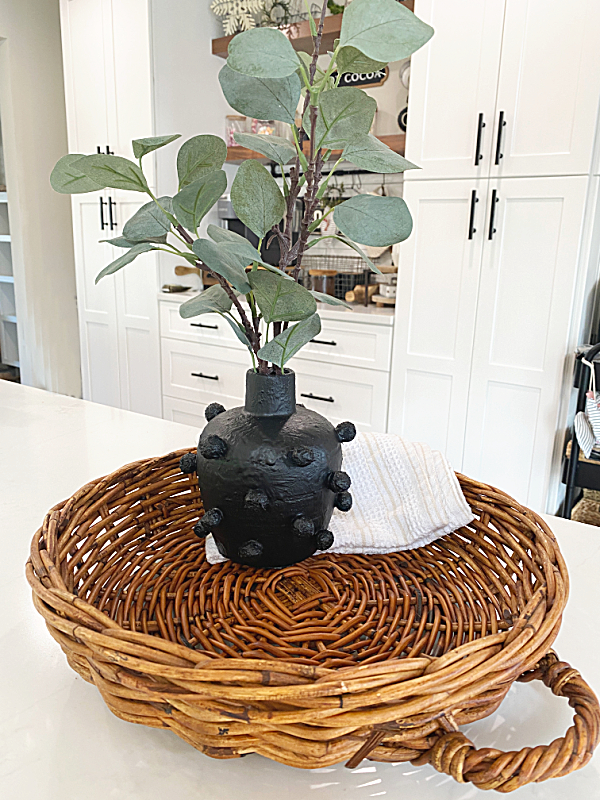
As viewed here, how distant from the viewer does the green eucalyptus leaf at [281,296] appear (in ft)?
1.76

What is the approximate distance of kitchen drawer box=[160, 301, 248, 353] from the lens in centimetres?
294

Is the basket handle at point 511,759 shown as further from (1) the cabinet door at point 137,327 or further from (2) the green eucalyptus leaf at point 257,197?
(1) the cabinet door at point 137,327

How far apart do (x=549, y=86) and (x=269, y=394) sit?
1949 mm

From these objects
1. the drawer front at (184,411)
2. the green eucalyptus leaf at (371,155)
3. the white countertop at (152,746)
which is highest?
the green eucalyptus leaf at (371,155)

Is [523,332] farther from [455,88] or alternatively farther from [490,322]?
[455,88]

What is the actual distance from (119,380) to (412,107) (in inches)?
83.6

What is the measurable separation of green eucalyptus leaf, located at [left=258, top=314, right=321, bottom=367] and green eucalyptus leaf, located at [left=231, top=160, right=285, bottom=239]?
9cm

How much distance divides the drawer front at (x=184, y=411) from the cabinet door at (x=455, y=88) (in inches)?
61.4

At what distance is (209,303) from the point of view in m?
0.61

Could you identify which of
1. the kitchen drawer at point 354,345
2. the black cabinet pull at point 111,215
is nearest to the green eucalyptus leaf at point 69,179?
the kitchen drawer at point 354,345

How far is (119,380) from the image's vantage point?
3482mm

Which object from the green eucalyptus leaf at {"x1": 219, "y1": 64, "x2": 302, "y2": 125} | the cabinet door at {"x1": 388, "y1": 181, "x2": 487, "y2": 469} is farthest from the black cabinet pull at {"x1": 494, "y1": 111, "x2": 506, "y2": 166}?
the green eucalyptus leaf at {"x1": 219, "y1": 64, "x2": 302, "y2": 125}

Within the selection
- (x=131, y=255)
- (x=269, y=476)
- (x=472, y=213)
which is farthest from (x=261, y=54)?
(x=472, y=213)

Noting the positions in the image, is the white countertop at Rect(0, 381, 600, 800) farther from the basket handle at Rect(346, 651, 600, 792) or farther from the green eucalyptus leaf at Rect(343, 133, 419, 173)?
the green eucalyptus leaf at Rect(343, 133, 419, 173)
